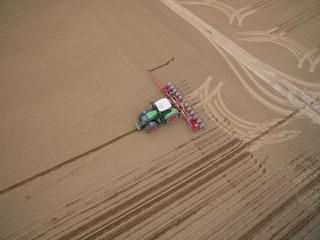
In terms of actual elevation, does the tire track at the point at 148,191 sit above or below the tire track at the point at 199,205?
above

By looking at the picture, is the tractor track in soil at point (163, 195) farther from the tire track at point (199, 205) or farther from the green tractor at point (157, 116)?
the green tractor at point (157, 116)

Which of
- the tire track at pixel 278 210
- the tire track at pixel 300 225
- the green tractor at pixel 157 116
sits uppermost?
the green tractor at pixel 157 116

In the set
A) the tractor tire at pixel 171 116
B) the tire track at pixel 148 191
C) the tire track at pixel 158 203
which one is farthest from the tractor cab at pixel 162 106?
the tire track at pixel 158 203

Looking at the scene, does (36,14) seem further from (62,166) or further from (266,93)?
(266,93)

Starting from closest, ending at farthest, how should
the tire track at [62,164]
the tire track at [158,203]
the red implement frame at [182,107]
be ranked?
the tire track at [158,203] → the tire track at [62,164] → the red implement frame at [182,107]

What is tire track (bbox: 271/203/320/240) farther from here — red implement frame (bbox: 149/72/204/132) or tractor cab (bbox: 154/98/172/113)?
tractor cab (bbox: 154/98/172/113)

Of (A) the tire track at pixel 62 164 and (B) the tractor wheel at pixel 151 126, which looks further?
(B) the tractor wheel at pixel 151 126

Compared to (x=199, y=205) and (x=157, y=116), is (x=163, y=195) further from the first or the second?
(x=157, y=116)

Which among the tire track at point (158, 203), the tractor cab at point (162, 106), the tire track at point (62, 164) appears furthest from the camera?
the tractor cab at point (162, 106)
